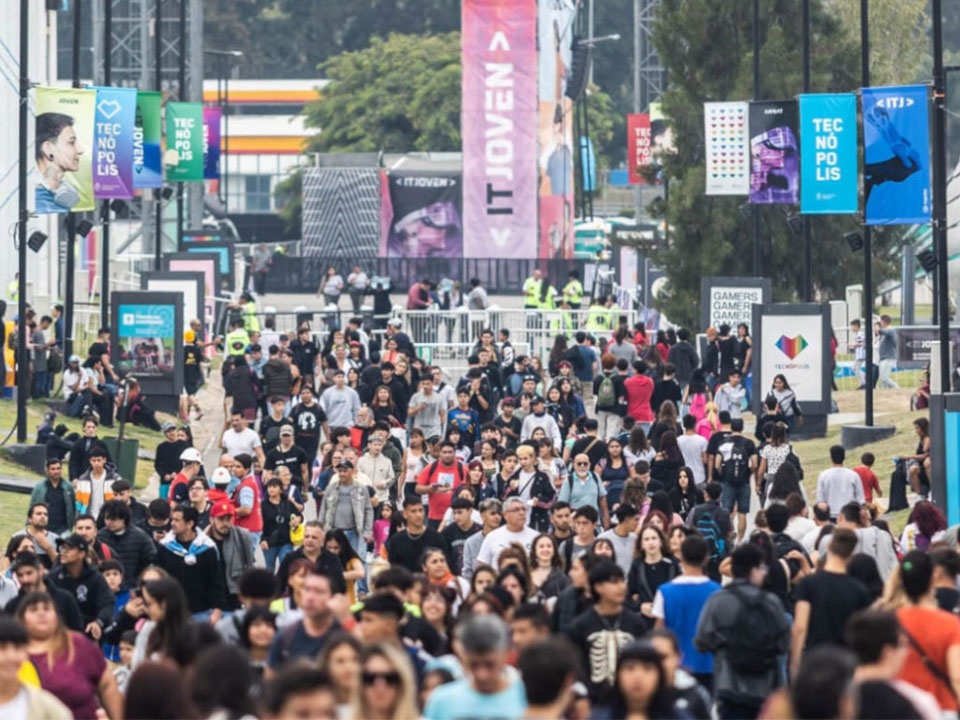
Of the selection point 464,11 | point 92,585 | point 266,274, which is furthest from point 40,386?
point 266,274

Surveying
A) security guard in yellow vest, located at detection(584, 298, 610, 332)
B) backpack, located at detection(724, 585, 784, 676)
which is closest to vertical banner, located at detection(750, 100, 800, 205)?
security guard in yellow vest, located at detection(584, 298, 610, 332)

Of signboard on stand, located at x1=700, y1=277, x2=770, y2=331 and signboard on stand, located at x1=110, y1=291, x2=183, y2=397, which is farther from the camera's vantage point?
signboard on stand, located at x1=700, y1=277, x2=770, y2=331

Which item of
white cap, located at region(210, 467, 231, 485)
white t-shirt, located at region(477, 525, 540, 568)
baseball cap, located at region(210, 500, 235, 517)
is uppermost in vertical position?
white cap, located at region(210, 467, 231, 485)

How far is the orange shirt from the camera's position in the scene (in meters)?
11.5

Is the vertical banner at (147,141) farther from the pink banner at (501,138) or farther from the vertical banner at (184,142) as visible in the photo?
the pink banner at (501,138)

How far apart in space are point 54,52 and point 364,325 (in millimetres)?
13826

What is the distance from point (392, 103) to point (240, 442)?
68910 millimetres

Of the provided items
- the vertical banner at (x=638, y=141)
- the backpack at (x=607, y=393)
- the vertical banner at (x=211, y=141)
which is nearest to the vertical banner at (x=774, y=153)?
the backpack at (x=607, y=393)

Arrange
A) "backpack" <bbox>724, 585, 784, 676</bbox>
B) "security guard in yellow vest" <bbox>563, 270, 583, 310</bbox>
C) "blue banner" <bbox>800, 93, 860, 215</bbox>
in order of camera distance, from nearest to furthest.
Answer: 1. "backpack" <bbox>724, 585, 784, 676</bbox>
2. "blue banner" <bbox>800, 93, 860, 215</bbox>
3. "security guard in yellow vest" <bbox>563, 270, 583, 310</bbox>

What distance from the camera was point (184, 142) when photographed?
4638 centimetres

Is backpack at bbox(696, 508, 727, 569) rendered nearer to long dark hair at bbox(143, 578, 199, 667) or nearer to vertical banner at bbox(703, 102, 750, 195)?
long dark hair at bbox(143, 578, 199, 667)

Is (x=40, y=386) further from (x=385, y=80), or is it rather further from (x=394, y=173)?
(x=385, y=80)

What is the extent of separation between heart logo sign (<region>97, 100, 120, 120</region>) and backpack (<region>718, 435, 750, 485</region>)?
45.6 ft

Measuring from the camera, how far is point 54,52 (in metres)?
55.0
